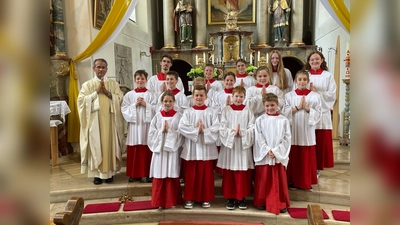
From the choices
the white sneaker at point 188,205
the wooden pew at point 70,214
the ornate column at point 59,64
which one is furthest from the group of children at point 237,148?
the ornate column at point 59,64

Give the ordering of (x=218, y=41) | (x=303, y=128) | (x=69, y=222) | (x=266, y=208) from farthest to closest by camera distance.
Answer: (x=218, y=41)
(x=303, y=128)
(x=266, y=208)
(x=69, y=222)

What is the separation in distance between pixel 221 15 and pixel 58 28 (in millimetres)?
7210

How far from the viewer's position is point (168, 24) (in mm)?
11391

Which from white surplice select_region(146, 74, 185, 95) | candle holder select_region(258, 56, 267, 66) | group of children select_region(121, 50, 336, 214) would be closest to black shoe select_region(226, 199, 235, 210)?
group of children select_region(121, 50, 336, 214)

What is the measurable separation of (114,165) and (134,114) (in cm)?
83

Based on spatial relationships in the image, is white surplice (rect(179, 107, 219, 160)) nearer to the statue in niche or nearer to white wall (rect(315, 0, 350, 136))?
white wall (rect(315, 0, 350, 136))

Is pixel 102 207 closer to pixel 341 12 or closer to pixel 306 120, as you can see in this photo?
pixel 306 120

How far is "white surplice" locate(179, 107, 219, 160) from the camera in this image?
3658 mm

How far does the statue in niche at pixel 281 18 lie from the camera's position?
1090 centimetres

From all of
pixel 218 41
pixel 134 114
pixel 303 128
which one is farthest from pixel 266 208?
pixel 218 41

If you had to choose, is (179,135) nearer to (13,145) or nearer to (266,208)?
(266,208)

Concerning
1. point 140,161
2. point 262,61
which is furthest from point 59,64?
point 262,61

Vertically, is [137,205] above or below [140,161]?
below

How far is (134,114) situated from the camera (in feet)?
14.1
